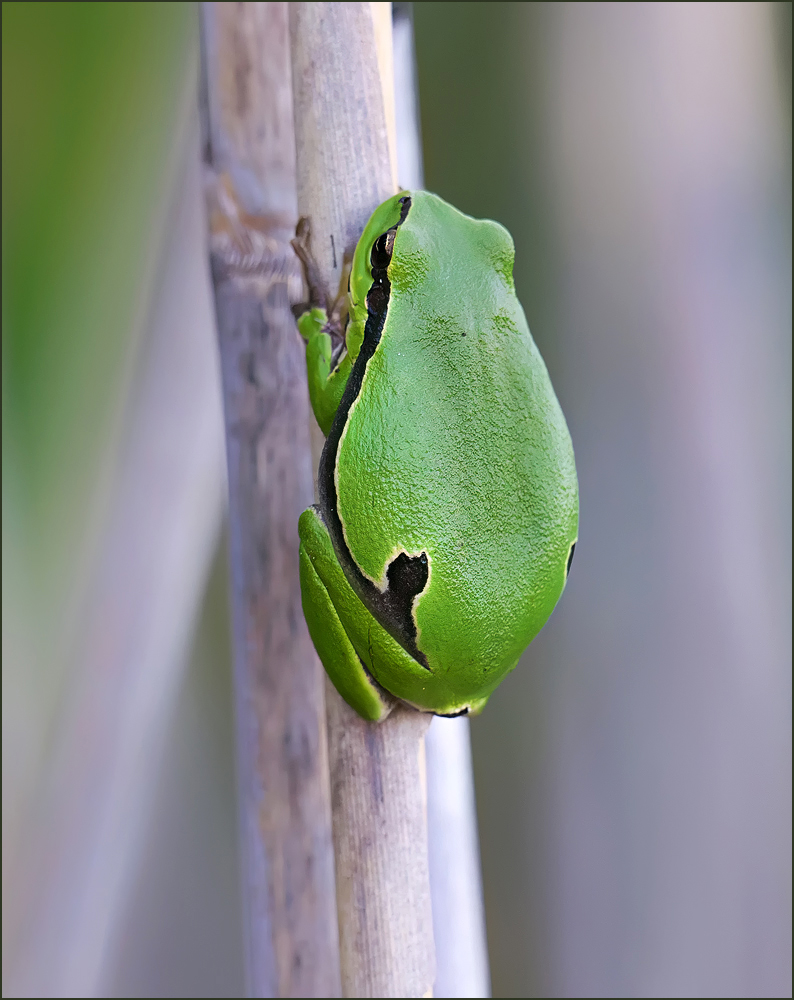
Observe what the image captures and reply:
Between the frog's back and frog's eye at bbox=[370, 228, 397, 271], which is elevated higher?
frog's eye at bbox=[370, 228, 397, 271]

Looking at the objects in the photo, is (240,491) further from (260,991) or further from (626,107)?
(626,107)

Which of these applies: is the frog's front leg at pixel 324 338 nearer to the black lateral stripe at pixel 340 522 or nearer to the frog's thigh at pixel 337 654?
the black lateral stripe at pixel 340 522

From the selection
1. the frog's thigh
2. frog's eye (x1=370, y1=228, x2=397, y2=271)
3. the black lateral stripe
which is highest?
frog's eye (x1=370, y1=228, x2=397, y2=271)

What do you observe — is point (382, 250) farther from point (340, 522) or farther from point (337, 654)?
point (337, 654)

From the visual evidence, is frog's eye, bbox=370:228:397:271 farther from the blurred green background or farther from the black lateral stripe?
the blurred green background

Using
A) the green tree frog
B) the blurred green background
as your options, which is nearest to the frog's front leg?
the green tree frog

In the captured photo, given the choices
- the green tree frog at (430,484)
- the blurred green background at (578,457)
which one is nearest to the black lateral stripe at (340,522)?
the green tree frog at (430,484)
